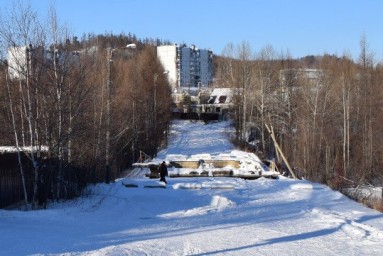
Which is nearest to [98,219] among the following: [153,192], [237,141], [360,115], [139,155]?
[153,192]

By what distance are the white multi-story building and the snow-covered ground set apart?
14468cm

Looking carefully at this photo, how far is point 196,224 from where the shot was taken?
1487 cm

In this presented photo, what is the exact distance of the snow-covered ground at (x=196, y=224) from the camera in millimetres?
11141

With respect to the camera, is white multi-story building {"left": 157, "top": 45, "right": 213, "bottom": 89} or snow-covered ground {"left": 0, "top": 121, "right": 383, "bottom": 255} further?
white multi-story building {"left": 157, "top": 45, "right": 213, "bottom": 89}

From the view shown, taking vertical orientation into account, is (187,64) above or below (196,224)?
above

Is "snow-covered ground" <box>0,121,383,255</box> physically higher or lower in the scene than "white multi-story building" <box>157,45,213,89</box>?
lower

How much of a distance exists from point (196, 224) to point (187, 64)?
175112 millimetres

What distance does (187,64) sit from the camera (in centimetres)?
18825

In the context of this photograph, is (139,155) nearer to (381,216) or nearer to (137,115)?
(137,115)

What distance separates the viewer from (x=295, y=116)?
59.2m

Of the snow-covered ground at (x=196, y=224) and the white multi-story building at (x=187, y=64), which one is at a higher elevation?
the white multi-story building at (x=187, y=64)

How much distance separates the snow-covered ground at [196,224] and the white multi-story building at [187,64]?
475 ft

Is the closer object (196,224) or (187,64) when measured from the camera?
(196,224)

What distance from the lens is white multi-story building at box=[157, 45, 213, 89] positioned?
16975 centimetres
